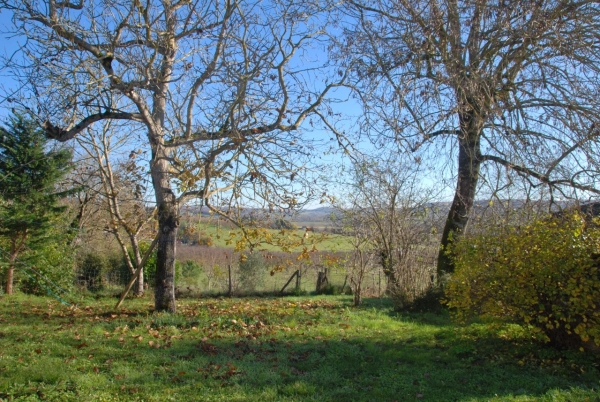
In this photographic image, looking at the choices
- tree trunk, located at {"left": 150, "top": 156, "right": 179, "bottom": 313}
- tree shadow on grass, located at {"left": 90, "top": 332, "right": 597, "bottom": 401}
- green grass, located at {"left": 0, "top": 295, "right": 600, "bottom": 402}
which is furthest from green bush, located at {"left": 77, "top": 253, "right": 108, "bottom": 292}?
tree shadow on grass, located at {"left": 90, "top": 332, "right": 597, "bottom": 401}

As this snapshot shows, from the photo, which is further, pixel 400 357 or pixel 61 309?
pixel 61 309

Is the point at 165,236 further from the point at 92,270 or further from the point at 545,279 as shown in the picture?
the point at 92,270

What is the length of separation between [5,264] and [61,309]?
11.3ft

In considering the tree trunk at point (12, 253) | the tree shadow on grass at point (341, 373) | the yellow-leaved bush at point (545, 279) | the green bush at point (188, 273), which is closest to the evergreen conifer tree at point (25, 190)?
the tree trunk at point (12, 253)

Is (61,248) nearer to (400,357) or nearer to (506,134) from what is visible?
(400,357)

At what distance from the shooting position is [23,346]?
6.59 meters

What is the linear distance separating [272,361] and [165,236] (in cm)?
449

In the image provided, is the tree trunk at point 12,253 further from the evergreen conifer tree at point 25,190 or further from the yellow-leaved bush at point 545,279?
the yellow-leaved bush at point 545,279

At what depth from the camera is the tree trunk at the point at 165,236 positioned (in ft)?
31.3

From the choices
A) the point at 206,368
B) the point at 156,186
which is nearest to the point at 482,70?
the point at 206,368

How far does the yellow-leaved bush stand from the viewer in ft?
19.6

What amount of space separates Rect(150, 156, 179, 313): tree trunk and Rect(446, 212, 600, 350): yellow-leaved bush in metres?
6.06

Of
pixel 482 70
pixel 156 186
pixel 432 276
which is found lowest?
pixel 432 276

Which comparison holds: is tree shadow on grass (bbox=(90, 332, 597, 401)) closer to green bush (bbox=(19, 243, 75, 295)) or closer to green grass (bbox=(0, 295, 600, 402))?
green grass (bbox=(0, 295, 600, 402))
